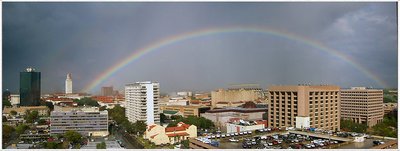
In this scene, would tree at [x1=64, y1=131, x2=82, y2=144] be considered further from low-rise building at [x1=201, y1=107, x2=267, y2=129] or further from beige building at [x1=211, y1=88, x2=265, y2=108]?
beige building at [x1=211, y1=88, x2=265, y2=108]

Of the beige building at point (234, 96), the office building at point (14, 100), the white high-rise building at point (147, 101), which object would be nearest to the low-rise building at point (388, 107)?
the beige building at point (234, 96)

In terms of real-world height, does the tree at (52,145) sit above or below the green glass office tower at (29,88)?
below

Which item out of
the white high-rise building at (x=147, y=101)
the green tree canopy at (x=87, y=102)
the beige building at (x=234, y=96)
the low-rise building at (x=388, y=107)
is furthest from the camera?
the beige building at (x=234, y=96)

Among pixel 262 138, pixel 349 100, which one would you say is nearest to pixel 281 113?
pixel 262 138

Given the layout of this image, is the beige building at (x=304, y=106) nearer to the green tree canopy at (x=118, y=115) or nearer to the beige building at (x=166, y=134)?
the beige building at (x=166, y=134)

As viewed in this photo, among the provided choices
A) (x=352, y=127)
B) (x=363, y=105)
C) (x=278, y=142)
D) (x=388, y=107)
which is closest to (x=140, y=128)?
(x=278, y=142)
